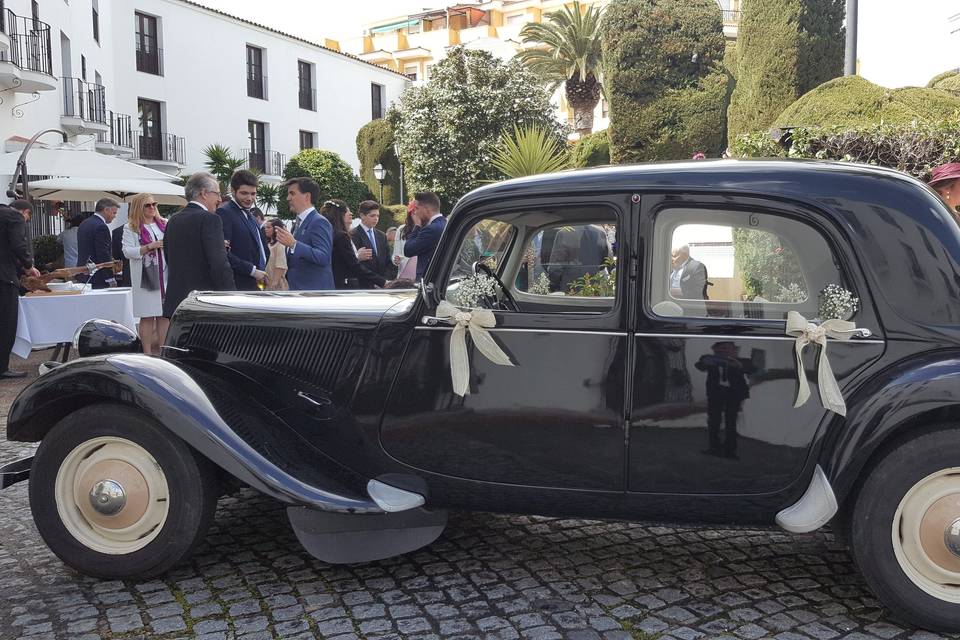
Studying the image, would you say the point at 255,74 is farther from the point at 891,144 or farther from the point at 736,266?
the point at 736,266

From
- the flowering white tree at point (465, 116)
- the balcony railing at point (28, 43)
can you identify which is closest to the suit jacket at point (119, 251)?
the balcony railing at point (28, 43)

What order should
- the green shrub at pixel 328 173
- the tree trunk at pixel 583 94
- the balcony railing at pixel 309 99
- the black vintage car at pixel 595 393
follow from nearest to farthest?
the black vintage car at pixel 595 393
the green shrub at pixel 328 173
the balcony railing at pixel 309 99
the tree trunk at pixel 583 94

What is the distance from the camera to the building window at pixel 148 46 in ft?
102

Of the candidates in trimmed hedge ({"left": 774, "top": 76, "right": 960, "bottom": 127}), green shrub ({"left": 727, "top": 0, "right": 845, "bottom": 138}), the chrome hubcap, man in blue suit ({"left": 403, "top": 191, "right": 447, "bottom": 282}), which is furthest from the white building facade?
the chrome hubcap

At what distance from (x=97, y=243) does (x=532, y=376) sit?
8.14m

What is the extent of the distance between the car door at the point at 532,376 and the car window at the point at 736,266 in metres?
0.17

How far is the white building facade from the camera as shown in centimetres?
1881

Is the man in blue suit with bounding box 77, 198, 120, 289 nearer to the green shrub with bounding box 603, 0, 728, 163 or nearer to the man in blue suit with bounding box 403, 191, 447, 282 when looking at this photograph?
the man in blue suit with bounding box 403, 191, 447, 282

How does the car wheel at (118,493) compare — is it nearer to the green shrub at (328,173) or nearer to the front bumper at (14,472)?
the front bumper at (14,472)

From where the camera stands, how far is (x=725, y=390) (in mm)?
3041

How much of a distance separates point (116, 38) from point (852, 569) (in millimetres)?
31852

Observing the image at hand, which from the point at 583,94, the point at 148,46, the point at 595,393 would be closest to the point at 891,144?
the point at 595,393

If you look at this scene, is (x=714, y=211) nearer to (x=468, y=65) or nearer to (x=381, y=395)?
(x=381, y=395)

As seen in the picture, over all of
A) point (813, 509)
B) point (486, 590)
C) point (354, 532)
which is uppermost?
point (813, 509)
